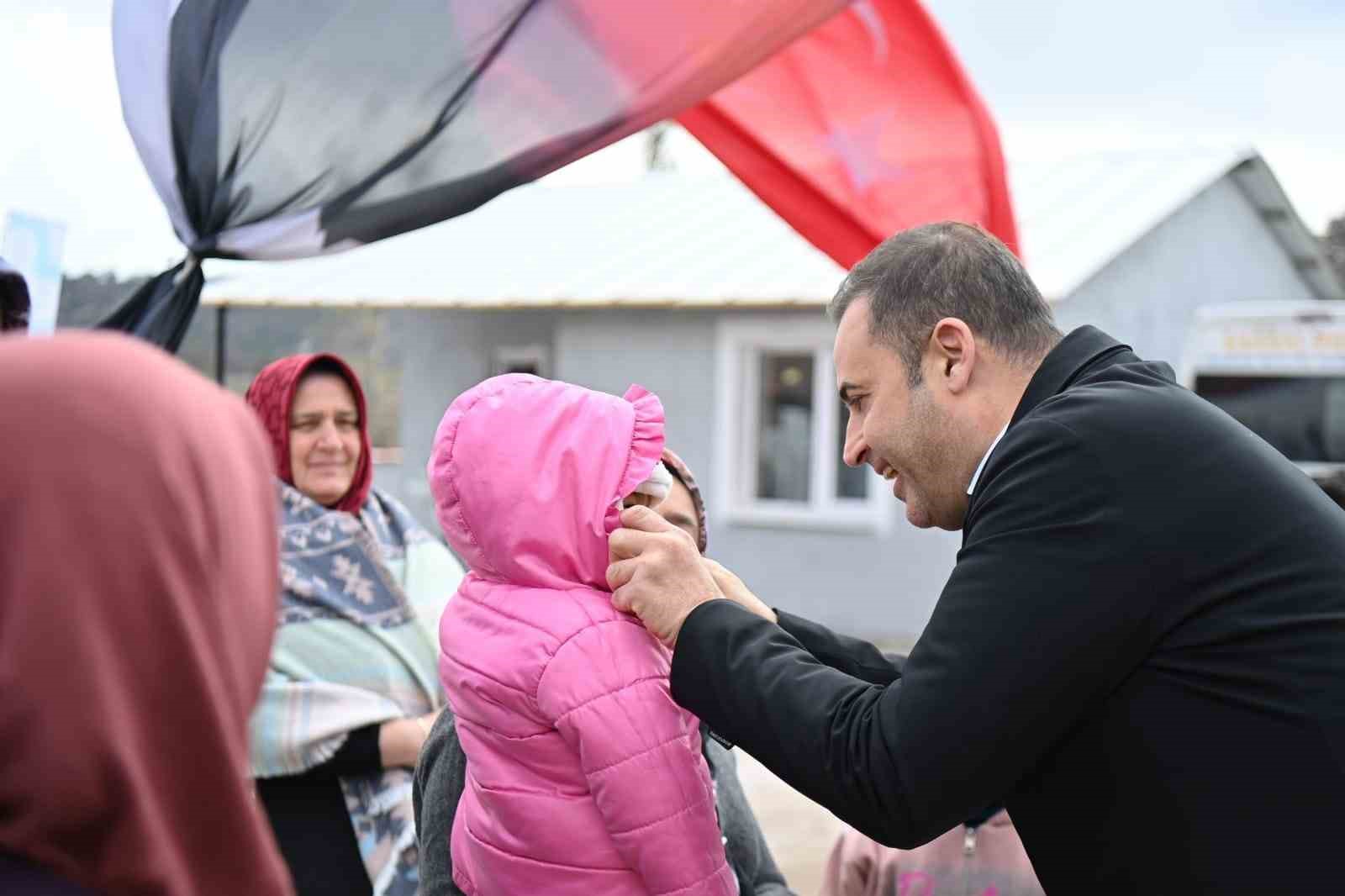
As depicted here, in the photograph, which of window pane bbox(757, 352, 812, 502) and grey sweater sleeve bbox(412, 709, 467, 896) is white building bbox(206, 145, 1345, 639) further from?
grey sweater sleeve bbox(412, 709, 467, 896)

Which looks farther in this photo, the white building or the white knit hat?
the white building

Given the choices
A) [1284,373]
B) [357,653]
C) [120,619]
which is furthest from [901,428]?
[1284,373]

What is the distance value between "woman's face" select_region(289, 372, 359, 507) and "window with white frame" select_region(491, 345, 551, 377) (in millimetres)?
10123

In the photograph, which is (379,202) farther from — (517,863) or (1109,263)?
(1109,263)

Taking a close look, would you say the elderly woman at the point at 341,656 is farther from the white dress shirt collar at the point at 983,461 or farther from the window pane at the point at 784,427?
the window pane at the point at 784,427

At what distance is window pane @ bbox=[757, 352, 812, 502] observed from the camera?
11.8 meters

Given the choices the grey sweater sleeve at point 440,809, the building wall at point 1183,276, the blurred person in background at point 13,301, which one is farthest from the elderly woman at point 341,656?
the building wall at point 1183,276

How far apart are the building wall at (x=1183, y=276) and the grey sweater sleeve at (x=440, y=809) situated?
9.22 meters

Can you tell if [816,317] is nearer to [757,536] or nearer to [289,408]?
[757,536]

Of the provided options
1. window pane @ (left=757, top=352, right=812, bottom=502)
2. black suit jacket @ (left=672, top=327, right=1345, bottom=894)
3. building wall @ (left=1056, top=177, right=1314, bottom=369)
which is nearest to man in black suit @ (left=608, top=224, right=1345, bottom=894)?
black suit jacket @ (left=672, top=327, right=1345, bottom=894)

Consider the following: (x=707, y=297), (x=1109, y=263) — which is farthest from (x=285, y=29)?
(x=1109, y=263)

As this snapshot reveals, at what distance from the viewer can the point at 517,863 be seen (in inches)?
73.4

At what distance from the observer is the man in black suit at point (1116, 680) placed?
4.92 feet

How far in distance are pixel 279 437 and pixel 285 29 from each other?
116cm
